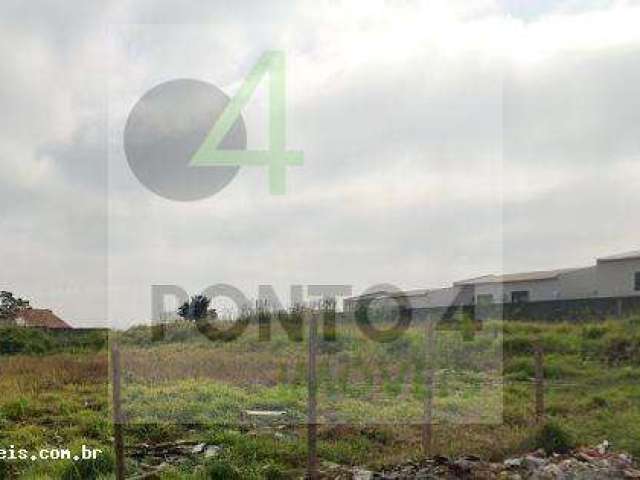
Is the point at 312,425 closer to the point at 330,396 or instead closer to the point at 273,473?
the point at 273,473

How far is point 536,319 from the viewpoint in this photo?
20.9 metres

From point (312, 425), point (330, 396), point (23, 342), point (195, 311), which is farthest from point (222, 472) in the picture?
point (23, 342)

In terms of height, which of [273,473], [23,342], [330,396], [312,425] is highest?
[312,425]

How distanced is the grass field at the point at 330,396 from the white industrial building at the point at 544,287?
6.21 meters

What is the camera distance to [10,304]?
27.3 meters

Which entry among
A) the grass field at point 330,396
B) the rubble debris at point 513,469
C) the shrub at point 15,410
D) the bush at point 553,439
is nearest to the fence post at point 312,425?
the rubble debris at point 513,469

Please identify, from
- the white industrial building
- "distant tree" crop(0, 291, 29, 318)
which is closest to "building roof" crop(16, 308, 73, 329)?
"distant tree" crop(0, 291, 29, 318)

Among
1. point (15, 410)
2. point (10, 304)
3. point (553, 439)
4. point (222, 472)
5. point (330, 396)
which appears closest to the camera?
point (222, 472)

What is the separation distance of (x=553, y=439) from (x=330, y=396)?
3.64 meters

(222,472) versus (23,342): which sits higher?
(23,342)

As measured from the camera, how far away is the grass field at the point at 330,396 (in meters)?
7.40

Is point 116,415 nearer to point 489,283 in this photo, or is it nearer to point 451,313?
point 451,313

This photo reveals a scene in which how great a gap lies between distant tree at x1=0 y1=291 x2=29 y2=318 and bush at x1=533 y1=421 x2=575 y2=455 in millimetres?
23719

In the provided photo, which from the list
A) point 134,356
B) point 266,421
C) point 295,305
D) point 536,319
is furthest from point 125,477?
point 536,319
